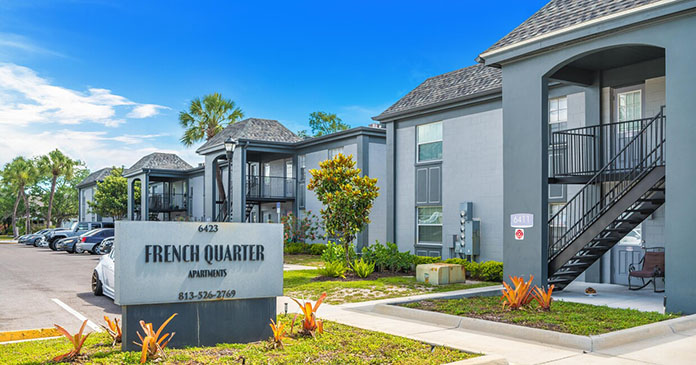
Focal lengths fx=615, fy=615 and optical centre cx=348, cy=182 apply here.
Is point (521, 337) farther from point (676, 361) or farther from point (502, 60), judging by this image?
point (502, 60)

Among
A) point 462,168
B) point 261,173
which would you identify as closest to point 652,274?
point 462,168

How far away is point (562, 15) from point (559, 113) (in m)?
4.47

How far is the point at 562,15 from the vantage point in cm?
1474

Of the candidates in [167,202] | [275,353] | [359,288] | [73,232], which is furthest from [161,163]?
[275,353]

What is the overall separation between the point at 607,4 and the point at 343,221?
30.9 ft

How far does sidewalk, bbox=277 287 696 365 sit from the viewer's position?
7.98 metres

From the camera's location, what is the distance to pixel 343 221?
61.9 feet

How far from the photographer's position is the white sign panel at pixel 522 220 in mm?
14488

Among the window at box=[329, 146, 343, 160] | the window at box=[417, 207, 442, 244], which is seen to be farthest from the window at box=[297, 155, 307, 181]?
the window at box=[417, 207, 442, 244]

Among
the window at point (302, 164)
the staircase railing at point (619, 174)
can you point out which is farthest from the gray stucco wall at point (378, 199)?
the staircase railing at point (619, 174)

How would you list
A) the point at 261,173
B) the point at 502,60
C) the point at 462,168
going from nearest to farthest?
the point at 502,60
the point at 462,168
the point at 261,173

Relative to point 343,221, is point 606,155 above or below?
above

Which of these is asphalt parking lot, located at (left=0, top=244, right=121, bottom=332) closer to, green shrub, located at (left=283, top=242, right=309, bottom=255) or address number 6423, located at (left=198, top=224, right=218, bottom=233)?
address number 6423, located at (left=198, top=224, right=218, bottom=233)

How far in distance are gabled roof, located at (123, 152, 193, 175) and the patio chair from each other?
39851 mm
